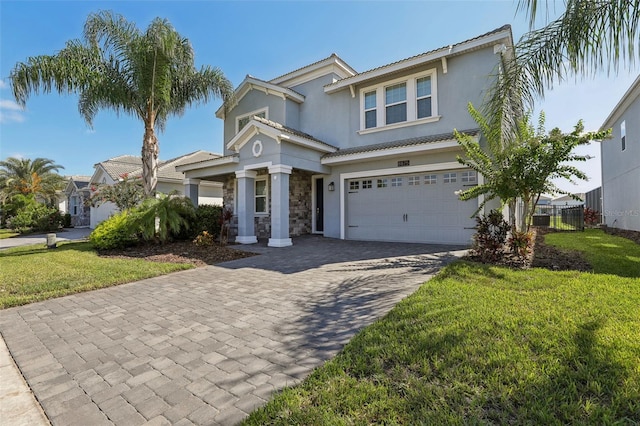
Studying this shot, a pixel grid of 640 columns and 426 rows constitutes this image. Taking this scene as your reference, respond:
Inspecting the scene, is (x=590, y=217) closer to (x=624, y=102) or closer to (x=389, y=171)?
(x=624, y=102)

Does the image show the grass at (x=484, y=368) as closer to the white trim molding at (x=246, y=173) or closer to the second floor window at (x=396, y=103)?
the second floor window at (x=396, y=103)

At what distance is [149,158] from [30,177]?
26071 mm

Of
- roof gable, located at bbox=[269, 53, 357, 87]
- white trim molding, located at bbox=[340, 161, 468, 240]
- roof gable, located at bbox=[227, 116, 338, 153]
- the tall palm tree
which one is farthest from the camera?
roof gable, located at bbox=[269, 53, 357, 87]

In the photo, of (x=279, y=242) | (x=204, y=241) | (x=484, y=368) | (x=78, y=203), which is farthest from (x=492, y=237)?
(x=78, y=203)

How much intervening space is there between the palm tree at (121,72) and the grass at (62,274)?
15.3 ft

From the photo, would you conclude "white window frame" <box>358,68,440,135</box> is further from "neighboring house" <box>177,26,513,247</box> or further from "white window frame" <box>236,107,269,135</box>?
"white window frame" <box>236,107,269,135</box>

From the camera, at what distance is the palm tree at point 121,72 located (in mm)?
10680

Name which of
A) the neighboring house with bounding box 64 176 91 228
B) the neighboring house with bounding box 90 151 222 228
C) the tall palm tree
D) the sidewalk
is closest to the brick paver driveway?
the tall palm tree

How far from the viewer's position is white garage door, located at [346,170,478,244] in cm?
1045

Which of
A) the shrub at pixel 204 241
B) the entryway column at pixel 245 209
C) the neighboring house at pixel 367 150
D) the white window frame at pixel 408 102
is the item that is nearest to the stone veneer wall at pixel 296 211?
the neighboring house at pixel 367 150

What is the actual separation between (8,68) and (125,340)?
12.4 meters

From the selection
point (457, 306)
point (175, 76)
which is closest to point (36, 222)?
point (175, 76)

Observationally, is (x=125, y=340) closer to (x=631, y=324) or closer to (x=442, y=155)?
(x=631, y=324)

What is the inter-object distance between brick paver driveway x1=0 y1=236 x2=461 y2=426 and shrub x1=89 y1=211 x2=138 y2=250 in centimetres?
530
